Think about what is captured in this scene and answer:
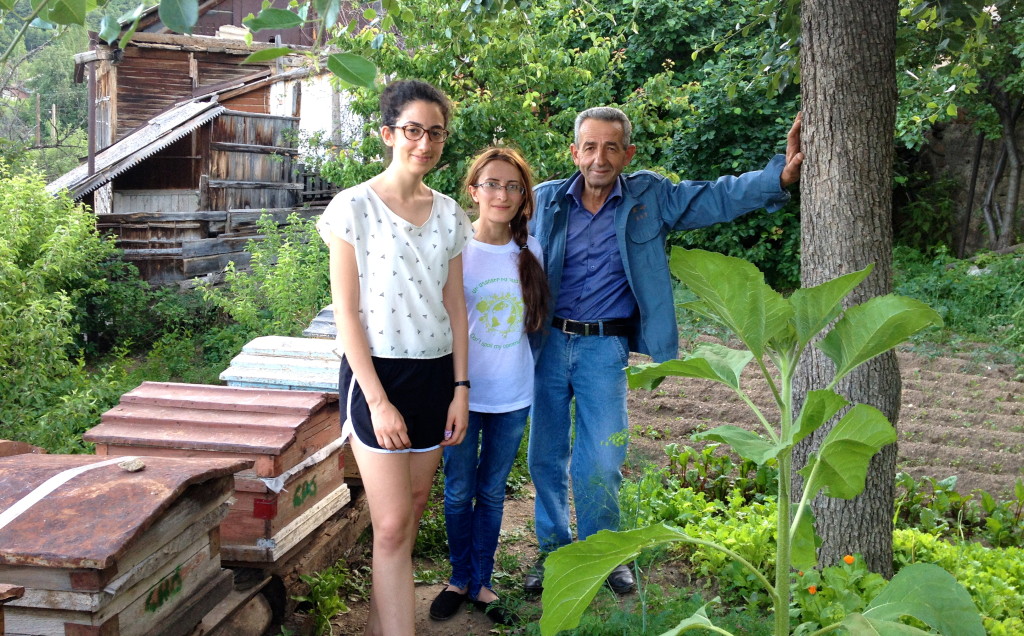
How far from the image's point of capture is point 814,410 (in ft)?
5.54

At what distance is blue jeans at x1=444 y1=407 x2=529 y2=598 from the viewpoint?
11.2ft

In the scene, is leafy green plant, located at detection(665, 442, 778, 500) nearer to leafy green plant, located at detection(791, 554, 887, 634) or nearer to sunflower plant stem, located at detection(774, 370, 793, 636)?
leafy green plant, located at detection(791, 554, 887, 634)

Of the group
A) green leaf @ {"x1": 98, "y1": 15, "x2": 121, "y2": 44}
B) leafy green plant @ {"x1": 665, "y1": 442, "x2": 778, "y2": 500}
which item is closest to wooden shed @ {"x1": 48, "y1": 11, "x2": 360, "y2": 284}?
leafy green plant @ {"x1": 665, "y1": 442, "x2": 778, "y2": 500}

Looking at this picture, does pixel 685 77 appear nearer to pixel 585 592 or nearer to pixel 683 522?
pixel 683 522

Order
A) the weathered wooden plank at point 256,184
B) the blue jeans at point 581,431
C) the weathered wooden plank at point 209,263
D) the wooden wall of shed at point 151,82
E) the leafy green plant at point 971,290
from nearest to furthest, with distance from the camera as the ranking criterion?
1. the blue jeans at point 581,431
2. the leafy green plant at point 971,290
3. the weathered wooden plank at point 209,263
4. the weathered wooden plank at point 256,184
5. the wooden wall of shed at point 151,82

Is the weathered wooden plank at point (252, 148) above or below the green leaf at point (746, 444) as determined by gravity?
above

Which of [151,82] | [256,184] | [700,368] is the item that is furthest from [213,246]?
[700,368]

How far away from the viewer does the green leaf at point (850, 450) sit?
164cm

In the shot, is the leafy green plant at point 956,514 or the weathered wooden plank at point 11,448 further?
the leafy green plant at point 956,514

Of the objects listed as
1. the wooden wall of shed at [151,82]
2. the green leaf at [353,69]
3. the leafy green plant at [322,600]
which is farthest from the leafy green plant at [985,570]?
the wooden wall of shed at [151,82]

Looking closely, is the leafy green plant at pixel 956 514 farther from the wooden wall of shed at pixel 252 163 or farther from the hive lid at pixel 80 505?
the wooden wall of shed at pixel 252 163

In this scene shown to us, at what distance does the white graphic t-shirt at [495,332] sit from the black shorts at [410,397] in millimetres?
348

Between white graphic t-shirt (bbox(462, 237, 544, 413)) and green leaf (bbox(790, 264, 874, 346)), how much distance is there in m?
1.67

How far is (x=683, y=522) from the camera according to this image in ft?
13.3
